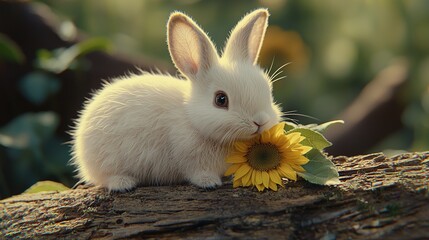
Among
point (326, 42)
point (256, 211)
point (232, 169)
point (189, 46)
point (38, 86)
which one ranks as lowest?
point (256, 211)

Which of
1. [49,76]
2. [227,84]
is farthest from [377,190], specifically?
[49,76]

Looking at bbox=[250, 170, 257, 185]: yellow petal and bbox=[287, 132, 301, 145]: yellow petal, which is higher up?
bbox=[287, 132, 301, 145]: yellow petal

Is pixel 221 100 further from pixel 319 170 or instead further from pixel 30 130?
pixel 30 130

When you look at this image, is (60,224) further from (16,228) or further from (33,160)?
(33,160)

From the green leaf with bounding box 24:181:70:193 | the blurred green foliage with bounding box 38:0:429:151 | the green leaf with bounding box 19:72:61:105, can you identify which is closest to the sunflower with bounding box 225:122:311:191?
the green leaf with bounding box 24:181:70:193

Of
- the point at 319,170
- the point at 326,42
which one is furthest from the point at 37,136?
the point at 326,42

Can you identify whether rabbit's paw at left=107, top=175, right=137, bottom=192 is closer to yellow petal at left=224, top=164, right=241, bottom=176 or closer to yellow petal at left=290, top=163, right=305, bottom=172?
yellow petal at left=224, top=164, right=241, bottom=176

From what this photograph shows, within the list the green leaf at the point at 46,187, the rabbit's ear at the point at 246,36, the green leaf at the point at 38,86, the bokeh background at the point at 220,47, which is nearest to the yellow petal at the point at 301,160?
the rabbit's ear at the point at 246,36

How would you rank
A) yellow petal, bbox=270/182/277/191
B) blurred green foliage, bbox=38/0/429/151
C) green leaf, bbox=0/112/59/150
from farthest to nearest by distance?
blurred green foliage, bbox=38/0/429/151, green leaf, bbox=0/112/59/150, yellow petal, bbox=270/182/277/191
